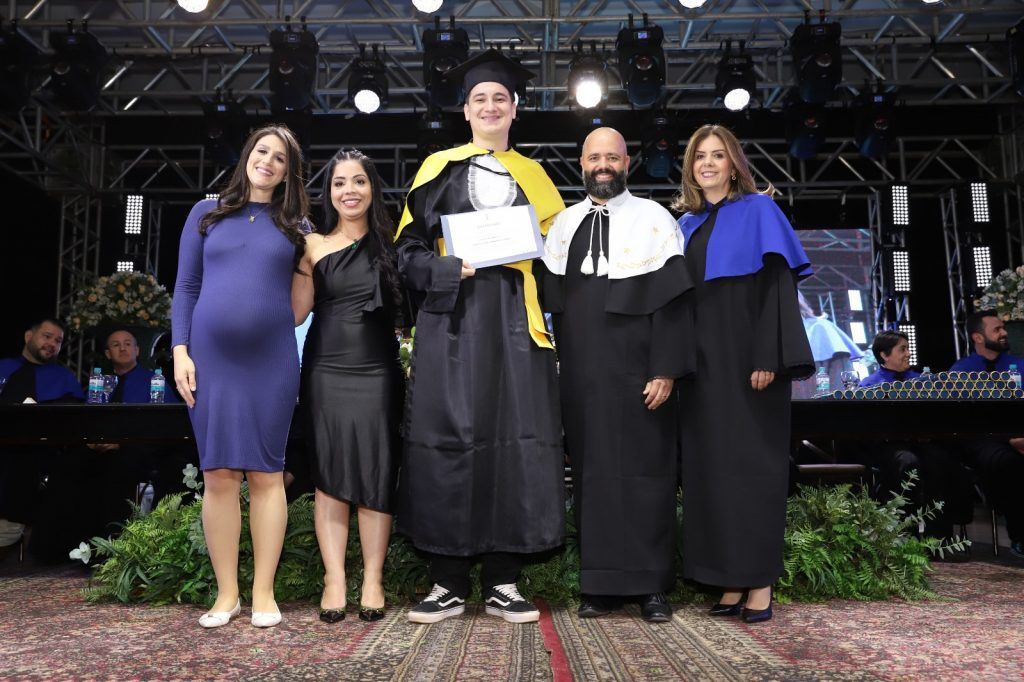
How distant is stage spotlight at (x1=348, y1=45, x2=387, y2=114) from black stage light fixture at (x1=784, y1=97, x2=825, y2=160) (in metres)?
4.43

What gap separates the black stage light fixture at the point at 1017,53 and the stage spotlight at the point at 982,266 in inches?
109

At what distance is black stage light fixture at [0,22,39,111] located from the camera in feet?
27.1

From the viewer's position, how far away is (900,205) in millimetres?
11148

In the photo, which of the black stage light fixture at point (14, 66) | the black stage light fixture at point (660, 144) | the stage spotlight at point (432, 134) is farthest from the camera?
the black stage light fixture at point (660, 144)

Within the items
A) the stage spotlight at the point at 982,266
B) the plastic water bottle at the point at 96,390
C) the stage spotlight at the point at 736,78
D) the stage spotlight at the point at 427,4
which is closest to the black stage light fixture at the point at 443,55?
the stage spotlight at the point at 427,4

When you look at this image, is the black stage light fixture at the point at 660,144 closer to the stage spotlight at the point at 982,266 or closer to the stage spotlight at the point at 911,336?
the stage spotlight at the point at 911,336

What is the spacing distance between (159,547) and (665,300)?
7.67 ft

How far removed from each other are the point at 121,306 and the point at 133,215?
12.1 feet

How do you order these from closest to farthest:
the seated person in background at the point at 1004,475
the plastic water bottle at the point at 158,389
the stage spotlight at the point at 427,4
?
the seated person in background at the point at 1004,475 → the plastic water bottle at the point at 158,389 → the stage spotlight at the point at 427,4

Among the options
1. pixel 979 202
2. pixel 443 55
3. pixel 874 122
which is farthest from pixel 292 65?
pixel 979 202

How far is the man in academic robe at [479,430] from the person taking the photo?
3225 millimetres

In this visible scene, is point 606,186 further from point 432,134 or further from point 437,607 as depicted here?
point 432,134

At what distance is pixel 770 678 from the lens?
95.7 inches

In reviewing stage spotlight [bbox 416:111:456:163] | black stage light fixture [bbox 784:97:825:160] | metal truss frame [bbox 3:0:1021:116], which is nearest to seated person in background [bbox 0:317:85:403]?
metal truss frame [bbox 3:0:1021:116]
